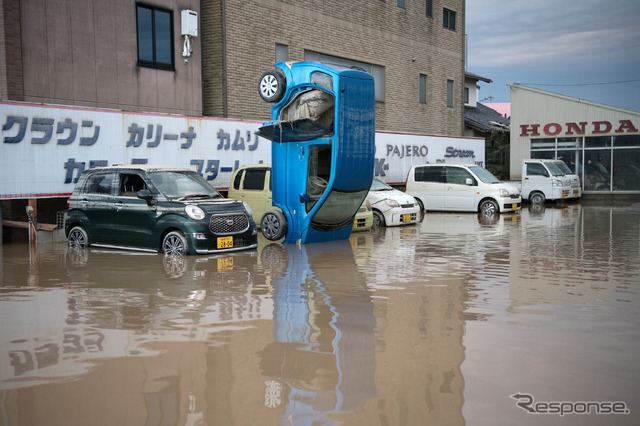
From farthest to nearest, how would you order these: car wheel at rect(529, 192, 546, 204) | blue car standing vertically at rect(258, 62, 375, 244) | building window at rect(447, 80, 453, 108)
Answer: building window at rect(447, 80, 453, 108), car wheel at rect(529, 192, 546, 204), blue car standing vertically at rect(258, 62, 375, 244)

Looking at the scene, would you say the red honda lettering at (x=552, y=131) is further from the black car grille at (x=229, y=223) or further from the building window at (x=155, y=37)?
the black car grille at (x=229, y=223)

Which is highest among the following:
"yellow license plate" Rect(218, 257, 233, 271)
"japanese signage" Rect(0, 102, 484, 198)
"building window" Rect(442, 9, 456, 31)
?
"building window" Rect(442, 9, 456, 31)

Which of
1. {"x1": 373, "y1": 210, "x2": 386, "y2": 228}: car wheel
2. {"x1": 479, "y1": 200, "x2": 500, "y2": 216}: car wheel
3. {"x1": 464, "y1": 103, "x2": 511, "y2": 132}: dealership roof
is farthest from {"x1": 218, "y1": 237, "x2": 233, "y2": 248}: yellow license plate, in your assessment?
{"x1": 464, "y1": 103, "x2": 511, "y2": 132}: dealership roof

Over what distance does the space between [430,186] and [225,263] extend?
1223 centimetres

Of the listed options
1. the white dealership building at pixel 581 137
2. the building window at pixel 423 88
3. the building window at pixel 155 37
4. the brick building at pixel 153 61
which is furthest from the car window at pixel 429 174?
the white dealership building at pixel 581 137

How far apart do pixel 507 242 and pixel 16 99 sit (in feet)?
36.5

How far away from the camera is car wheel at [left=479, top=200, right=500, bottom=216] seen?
2111cm

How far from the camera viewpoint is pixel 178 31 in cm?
1816

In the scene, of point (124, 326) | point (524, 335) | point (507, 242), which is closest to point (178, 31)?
point (507, 242)

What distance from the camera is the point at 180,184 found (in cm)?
1262

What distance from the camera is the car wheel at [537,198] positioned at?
2600cm

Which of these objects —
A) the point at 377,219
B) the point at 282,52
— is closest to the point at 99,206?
the point at 377,219

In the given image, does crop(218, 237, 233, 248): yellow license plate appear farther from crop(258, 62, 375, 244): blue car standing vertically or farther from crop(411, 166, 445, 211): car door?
crop(411, 166, 445, 211): car door

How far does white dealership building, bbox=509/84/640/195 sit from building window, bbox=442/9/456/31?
5214mm
